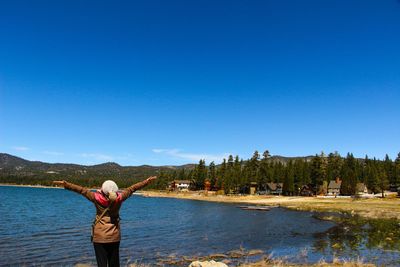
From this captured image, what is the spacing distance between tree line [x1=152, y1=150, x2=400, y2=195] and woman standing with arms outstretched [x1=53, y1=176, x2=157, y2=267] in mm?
114284

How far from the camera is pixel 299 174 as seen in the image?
12862 cm

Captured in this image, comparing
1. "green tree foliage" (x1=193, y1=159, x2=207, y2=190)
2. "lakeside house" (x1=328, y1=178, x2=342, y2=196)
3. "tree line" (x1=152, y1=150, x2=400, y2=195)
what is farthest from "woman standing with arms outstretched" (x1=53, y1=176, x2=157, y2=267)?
"green tree foliage" (x1=193, y1=159, x2=207, y2=190)

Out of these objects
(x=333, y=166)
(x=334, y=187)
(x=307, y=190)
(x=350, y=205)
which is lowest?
(x=350, y=205)

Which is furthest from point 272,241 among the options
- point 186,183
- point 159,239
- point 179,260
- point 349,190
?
point 186,183

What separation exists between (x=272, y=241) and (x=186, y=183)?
538 feet

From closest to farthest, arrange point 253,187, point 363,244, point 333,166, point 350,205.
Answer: point 363,244 < point 350,205 < point 333,166 < point 253,187

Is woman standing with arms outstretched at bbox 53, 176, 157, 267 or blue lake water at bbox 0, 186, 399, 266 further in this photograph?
blue lake water at bbox 0, 186, 399, 266

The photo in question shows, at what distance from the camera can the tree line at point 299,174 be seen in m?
120

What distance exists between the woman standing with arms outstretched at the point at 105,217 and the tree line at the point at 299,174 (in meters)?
114

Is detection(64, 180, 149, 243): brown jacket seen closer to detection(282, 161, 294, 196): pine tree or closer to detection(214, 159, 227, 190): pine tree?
detection(282, 161, 294, 196): pine tree

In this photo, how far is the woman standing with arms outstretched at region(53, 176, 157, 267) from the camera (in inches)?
310

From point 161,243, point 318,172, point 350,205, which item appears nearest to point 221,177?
point 318,172

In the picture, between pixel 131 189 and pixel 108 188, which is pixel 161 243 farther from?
pixel 108 188

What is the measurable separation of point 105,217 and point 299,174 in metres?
127
